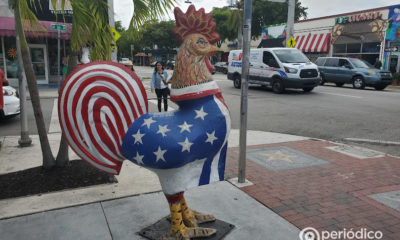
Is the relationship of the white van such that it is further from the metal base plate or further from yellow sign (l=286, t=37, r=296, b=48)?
the metal base plate

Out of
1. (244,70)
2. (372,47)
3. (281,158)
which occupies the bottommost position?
(281,158)

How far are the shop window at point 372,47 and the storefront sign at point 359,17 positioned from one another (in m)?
1.97

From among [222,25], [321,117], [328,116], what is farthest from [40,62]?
[222,25]

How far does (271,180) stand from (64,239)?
2873 mm

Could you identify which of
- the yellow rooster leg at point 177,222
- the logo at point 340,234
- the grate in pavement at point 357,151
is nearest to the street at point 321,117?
the grate in pavement at point 357,151

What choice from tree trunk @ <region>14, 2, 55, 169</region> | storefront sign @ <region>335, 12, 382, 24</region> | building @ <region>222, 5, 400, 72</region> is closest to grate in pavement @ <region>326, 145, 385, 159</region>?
tree trunk @ <region>14, 2, 55, 169</region>

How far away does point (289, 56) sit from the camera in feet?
50.8

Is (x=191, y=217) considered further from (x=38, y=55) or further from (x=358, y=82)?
(x=38, y=55)

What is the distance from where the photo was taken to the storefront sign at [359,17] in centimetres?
2422

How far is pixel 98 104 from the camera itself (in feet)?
8.49

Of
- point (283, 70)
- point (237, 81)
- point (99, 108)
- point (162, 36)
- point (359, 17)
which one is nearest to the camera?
point (99, 108)

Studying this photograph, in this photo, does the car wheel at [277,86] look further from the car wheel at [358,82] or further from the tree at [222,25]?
the tree at [222,25]

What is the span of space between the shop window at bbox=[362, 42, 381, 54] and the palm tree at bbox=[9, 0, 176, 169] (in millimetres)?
24754

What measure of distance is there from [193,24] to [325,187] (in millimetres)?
3091
